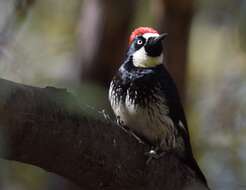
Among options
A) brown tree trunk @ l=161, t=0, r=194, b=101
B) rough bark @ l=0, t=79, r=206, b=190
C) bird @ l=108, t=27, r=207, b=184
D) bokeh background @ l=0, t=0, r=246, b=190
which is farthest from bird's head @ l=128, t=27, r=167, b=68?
brown tree trunk @ l=161, t=0, r=194, b=101

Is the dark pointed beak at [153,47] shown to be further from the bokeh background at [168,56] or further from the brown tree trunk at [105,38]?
A: the brown tree trunk at [105,38]

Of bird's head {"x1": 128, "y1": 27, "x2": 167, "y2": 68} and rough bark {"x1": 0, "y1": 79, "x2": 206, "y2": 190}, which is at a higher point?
bird's head {"x1": 128, "y1": 27, "x2": 167, "y2": 68}

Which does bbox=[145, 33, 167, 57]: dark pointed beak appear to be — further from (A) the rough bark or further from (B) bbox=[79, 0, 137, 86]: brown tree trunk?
(B) bbox=[79, 0, 137, 86]: brown tree trunk

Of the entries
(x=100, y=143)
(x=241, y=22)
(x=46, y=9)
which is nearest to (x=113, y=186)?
(x=100, y=143)

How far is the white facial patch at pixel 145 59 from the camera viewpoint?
3.95 meters

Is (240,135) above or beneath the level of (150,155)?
beneath

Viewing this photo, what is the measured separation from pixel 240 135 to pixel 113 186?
7.98ft

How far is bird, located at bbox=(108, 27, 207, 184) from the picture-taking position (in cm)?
370

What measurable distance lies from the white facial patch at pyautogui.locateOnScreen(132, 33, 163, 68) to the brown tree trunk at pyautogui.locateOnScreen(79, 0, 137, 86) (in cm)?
146

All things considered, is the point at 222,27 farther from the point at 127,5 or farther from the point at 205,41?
the point at 127,5

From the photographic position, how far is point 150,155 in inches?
128

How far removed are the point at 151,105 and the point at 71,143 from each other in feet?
3.32

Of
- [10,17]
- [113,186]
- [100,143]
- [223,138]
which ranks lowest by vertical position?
[223,138]

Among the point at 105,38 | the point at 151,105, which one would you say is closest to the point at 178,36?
the point at 105,38
